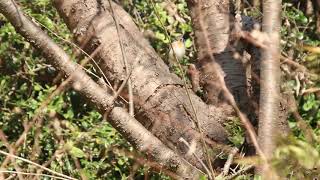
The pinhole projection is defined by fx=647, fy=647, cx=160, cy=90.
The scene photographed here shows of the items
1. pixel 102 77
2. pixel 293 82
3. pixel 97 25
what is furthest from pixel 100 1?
pixel 293 82

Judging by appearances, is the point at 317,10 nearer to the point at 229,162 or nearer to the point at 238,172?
the point at 229,162

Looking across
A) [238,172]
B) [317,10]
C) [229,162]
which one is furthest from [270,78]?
[317,10]

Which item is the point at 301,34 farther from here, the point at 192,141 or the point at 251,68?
the point at 192,141

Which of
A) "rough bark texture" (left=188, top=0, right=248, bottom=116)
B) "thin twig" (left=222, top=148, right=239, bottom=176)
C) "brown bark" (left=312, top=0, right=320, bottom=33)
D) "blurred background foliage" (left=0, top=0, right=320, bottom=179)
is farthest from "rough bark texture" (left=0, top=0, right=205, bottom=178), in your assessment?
"brown bark" (left=312, top=0, right=320, bottom=33)

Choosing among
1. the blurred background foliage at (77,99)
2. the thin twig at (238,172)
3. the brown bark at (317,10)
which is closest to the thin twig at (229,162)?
the thin twig at (238,172)

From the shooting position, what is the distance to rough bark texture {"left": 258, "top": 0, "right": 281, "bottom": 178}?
5.48 feet

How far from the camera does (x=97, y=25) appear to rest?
2486 mm

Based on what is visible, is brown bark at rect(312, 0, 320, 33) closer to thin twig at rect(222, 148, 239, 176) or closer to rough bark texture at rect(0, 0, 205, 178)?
thin twig at rect(222, 148, 239, 176)

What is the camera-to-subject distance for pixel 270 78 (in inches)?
67.6

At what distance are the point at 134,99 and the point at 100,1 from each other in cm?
42

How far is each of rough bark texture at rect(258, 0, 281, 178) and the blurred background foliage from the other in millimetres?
1083

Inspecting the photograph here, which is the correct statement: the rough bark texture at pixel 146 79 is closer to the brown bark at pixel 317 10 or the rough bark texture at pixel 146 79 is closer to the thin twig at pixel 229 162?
the thin twig at pixel 229 162

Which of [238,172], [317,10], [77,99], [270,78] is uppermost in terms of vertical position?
[270,78]

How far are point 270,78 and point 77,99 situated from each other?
2.00 m
